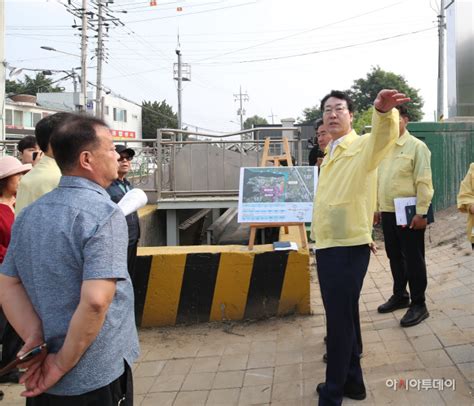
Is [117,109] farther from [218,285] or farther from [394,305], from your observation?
[394,305]

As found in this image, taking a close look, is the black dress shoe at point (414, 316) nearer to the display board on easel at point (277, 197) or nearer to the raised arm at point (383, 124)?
the display board on easel at point (277, 197)

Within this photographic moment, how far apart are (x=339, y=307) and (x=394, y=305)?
6.08ft

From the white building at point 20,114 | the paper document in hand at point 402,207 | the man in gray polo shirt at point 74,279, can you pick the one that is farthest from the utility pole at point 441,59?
the white building at point 20,114

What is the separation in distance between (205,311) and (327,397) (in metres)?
1.97

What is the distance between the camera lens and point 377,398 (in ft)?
9.14

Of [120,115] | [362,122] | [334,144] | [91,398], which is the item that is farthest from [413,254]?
[120,115]

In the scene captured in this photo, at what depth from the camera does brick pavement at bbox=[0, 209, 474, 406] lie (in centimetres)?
296

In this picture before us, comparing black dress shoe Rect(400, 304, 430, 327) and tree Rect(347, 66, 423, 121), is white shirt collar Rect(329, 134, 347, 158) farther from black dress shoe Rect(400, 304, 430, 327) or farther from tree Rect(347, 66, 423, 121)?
tree Rect(347, 66, 423, 121)

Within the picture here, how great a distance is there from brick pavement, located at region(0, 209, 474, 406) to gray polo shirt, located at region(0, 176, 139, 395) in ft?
→ 5.34

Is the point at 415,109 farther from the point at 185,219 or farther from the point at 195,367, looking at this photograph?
the point at 195,367

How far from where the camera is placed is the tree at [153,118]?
5775 centimetres

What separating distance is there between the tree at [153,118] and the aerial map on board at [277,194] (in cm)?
5395

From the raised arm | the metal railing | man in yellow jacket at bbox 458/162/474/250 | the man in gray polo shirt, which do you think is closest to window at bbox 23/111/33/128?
the metal railing

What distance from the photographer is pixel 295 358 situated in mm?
3500
